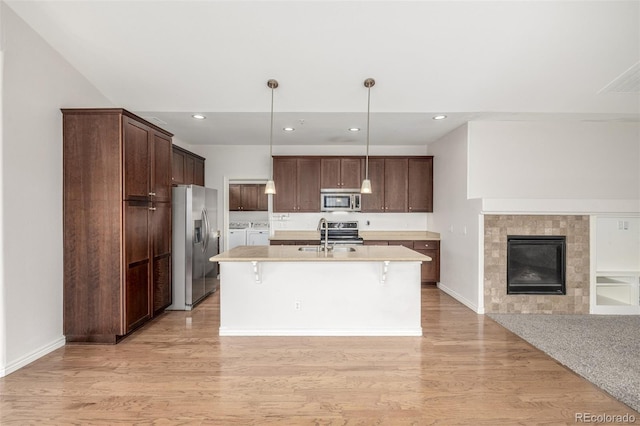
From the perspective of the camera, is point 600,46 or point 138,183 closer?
point 600,46

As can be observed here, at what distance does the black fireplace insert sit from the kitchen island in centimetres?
168

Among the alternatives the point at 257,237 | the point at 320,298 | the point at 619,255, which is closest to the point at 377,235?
the point at 320,298

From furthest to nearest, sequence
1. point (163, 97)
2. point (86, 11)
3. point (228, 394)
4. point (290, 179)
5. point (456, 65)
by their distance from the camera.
A: point (290, 179), point (163, 97), point (456, 65), point (86, 11), point (228, 394)

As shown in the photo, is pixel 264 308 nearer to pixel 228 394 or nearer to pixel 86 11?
pixel 228 394

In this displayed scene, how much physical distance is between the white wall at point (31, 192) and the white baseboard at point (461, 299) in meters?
4.75

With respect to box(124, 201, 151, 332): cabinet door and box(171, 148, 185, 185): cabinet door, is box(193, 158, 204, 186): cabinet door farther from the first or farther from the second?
box(124, 201, 151, 332): cabinet door

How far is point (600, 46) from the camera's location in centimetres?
305

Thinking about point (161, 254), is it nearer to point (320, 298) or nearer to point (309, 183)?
point (320, 298)

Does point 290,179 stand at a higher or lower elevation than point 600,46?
lower

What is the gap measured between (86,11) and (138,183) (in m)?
1.59

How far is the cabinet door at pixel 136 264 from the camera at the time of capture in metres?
3.20

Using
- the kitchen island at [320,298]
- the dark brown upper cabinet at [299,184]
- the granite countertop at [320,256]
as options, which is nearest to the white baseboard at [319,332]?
the kitchen island at [320,298]

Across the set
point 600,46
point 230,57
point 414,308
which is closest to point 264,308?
point 414,308

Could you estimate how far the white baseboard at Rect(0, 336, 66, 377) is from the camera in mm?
2580
